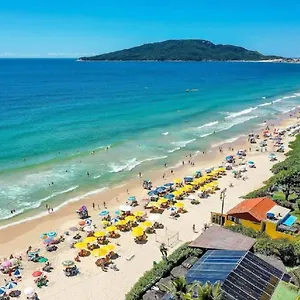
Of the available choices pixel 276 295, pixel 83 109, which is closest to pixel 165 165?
pixel 276 295

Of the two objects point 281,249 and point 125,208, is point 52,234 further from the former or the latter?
point 281,249

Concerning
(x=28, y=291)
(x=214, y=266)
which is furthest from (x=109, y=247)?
(x=214, y=266)

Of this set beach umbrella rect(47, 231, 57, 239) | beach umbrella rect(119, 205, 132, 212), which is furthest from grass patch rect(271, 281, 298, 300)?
beach umbrella rect(47, 231, 57, 239)

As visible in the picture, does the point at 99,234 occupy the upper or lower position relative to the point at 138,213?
lower

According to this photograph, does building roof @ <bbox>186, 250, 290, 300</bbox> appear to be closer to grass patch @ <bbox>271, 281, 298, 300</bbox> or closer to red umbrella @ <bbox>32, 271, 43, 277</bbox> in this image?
grass patch @ <bbox>271, 281, 298, 300</bbox>

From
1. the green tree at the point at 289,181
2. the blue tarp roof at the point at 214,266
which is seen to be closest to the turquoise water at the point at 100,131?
the green tree at the point at 289,181

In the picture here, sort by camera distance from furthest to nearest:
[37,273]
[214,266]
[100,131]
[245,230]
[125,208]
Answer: [100,131] < [125,208] < [245,230] < [37,273] < [214,266]

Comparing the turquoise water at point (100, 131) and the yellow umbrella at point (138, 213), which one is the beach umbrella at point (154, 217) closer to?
the yellow umbrella at point (138, 213)
